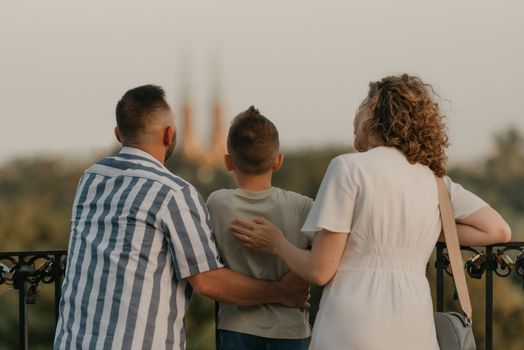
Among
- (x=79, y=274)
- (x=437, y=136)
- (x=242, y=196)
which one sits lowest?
(x=79, y=274)

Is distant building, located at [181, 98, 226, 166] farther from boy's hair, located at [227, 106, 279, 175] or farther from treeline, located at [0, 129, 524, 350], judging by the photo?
boy's hair, located at [227, 106, 279, 175]

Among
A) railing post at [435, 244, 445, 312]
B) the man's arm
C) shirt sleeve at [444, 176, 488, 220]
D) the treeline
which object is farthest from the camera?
the treeline

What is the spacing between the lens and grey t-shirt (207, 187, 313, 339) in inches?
118

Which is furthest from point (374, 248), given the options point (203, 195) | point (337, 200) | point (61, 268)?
point (203, 195)

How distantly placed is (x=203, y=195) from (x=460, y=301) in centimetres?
3958

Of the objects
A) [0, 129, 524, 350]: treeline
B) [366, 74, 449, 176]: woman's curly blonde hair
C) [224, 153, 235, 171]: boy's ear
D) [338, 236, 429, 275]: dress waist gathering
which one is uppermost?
[366, 74, 449, 176]: woman's curly blonde hair

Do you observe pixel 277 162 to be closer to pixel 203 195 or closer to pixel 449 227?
pixel 449 227

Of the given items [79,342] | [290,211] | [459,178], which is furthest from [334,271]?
[459,178]

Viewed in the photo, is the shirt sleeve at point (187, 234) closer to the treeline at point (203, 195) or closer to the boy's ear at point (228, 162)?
the boy's ear at point (228, 162)

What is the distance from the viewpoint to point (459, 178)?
46.9 metres

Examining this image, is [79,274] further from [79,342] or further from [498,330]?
[498,330]

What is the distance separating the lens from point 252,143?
2979 mm

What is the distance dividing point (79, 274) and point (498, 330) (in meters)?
27.7

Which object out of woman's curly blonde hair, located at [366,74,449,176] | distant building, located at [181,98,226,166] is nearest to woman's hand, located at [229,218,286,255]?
woman's curly blonde hair, located at [366,74,449,176]
